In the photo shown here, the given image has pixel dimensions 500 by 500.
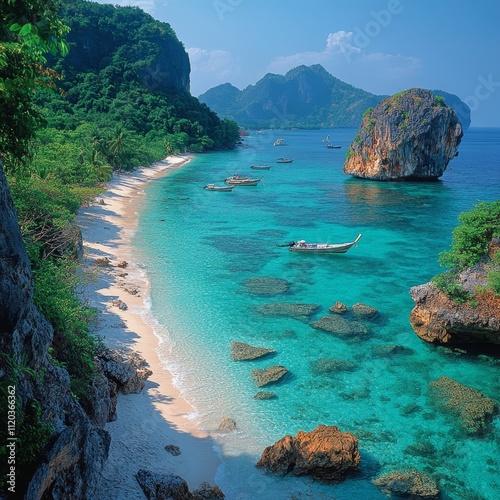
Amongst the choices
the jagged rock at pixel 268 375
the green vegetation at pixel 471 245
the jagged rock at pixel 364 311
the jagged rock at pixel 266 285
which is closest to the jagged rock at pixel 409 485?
the jagged rock at pixel 268 375

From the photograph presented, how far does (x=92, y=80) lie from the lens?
306 ft

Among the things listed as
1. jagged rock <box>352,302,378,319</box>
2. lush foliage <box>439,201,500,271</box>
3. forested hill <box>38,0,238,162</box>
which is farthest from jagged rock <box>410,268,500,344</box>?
forested hill <box>38,0,238,162</box>

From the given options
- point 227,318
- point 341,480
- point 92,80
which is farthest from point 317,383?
point 92,80

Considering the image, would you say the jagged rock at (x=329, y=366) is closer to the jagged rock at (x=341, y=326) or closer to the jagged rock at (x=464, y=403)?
the jagged rock at (x=341, y=326)

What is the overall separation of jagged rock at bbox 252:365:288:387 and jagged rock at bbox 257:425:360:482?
3.54m

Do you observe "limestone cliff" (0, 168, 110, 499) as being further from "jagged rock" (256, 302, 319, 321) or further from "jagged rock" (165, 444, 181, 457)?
"jagged rock" (256, 302, 319, 321)

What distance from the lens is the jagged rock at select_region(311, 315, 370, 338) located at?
18.3 metres

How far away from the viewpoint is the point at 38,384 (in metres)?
7.35

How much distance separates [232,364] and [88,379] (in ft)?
20.7

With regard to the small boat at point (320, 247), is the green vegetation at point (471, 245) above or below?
above

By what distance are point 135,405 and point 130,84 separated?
99254mm

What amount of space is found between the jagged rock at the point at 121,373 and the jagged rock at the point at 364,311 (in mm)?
10354

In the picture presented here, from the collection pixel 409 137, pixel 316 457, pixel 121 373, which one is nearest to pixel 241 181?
pixel 409 137

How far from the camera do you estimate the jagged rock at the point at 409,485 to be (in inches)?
410
